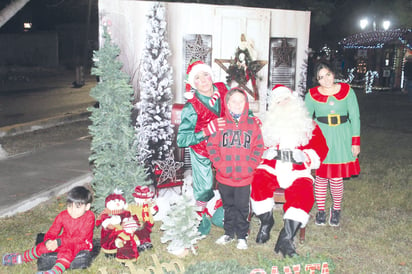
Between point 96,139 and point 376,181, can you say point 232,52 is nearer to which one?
point 96,139

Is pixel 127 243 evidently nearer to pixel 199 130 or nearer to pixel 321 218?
pixel 199 130

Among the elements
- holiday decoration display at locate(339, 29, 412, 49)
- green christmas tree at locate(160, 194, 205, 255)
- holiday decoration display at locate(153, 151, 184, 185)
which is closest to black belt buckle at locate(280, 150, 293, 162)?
green christmas tree at locate(160, 194, 205, 255)

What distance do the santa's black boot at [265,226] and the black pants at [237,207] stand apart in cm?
15

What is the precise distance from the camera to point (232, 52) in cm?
611

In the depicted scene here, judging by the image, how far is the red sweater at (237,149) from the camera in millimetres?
4492

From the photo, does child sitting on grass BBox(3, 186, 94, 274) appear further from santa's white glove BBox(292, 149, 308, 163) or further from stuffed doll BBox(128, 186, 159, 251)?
santa's white glove BBox(292, 149, 308, 163)

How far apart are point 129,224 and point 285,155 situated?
1.68 m

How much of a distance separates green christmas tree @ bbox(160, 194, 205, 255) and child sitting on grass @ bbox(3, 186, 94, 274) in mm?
721

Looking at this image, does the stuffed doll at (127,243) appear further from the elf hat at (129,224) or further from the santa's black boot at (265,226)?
the santa's black boot at (265,226)

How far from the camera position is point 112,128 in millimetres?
4793

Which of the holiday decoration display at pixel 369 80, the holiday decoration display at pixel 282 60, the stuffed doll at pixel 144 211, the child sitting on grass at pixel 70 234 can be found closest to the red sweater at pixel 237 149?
the stuffed doll at pixel 144 211

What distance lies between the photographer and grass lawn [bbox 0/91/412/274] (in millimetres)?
4156

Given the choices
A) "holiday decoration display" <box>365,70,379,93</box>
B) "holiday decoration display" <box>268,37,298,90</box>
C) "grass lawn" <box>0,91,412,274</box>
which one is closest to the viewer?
"grass lawn" <box>0,91,412,274</box>

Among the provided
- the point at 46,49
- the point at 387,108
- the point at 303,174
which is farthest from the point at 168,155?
the point at 46,49
